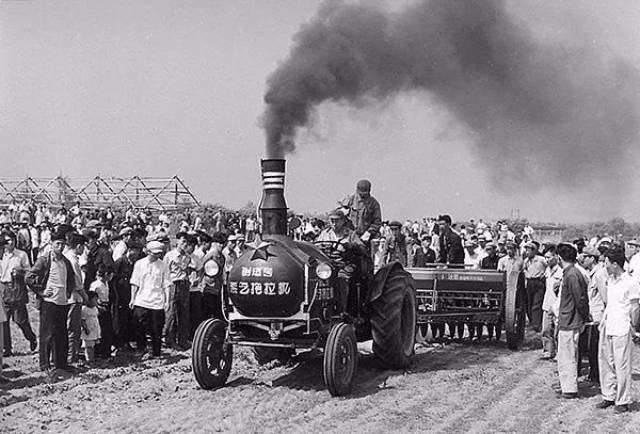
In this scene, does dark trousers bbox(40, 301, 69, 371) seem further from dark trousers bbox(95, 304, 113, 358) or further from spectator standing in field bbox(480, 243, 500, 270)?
spectator standing in field bbox(480, 243, 500, 270)

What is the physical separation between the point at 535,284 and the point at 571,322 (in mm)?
5399

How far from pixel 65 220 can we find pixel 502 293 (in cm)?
1383

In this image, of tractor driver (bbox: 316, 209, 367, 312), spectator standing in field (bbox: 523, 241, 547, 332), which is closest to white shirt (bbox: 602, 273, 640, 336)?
tractor driver (bbox: 316, 209, 367, 312)

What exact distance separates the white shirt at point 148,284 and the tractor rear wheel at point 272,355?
1.55 metres

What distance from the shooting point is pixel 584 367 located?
33.3ft

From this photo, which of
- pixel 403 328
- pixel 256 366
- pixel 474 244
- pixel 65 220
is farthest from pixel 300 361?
pixel 65 220

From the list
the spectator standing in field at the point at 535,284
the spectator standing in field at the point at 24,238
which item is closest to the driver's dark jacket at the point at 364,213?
the spectator standing in field at the point at 535,284

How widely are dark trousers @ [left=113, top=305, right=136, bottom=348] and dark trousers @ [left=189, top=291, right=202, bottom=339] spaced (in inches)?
56.5

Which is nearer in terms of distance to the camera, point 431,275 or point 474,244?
point 431,275

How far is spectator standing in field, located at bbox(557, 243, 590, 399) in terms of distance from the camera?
8.30 m

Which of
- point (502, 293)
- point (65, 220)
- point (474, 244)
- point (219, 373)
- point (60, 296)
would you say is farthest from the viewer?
point (65, 220)

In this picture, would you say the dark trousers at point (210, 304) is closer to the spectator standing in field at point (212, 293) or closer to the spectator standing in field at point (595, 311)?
the spectator standing in field at point (212, 293)

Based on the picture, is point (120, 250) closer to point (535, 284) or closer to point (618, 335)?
point (535, 284)

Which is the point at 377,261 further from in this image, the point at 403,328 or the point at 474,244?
the point at 403,328
